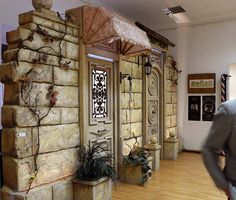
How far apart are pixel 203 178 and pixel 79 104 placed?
8.66ft

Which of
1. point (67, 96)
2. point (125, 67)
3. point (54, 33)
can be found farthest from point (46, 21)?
point (125, 67)

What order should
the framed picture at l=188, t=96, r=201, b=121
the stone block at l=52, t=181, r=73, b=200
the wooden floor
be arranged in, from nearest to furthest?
the stone block at l=52, t=181, r=73, b=200
the wooden floor
the framed picture at l=188, t=96, r=201, b=121

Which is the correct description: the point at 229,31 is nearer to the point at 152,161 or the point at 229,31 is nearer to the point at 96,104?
the point at 152,161

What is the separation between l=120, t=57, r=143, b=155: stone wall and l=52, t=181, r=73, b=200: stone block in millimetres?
1482

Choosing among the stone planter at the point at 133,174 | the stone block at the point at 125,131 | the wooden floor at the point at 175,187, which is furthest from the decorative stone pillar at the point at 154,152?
the stone planter at the point at 133,174

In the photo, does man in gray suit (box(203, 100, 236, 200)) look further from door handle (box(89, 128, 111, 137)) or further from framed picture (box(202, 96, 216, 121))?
framed picture (box(202, 96, 216, 121))

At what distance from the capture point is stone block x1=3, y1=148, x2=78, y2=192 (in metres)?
2.58

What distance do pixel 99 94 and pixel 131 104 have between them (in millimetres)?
1042

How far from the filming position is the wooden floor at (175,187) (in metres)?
3.56

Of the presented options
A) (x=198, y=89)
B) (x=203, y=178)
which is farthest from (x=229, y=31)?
(x=203, y=178)

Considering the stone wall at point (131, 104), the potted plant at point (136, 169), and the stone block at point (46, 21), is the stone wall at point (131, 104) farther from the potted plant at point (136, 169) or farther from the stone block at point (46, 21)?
the stone block at point (46, 21)

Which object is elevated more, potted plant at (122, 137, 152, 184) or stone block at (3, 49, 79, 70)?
stone block at (3, 49, 79, 70)

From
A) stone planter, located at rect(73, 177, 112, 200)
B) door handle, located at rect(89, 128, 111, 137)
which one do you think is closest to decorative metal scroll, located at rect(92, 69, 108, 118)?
door handle, located at rect(89, 128, 111, 137)

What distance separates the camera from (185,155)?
612cm
